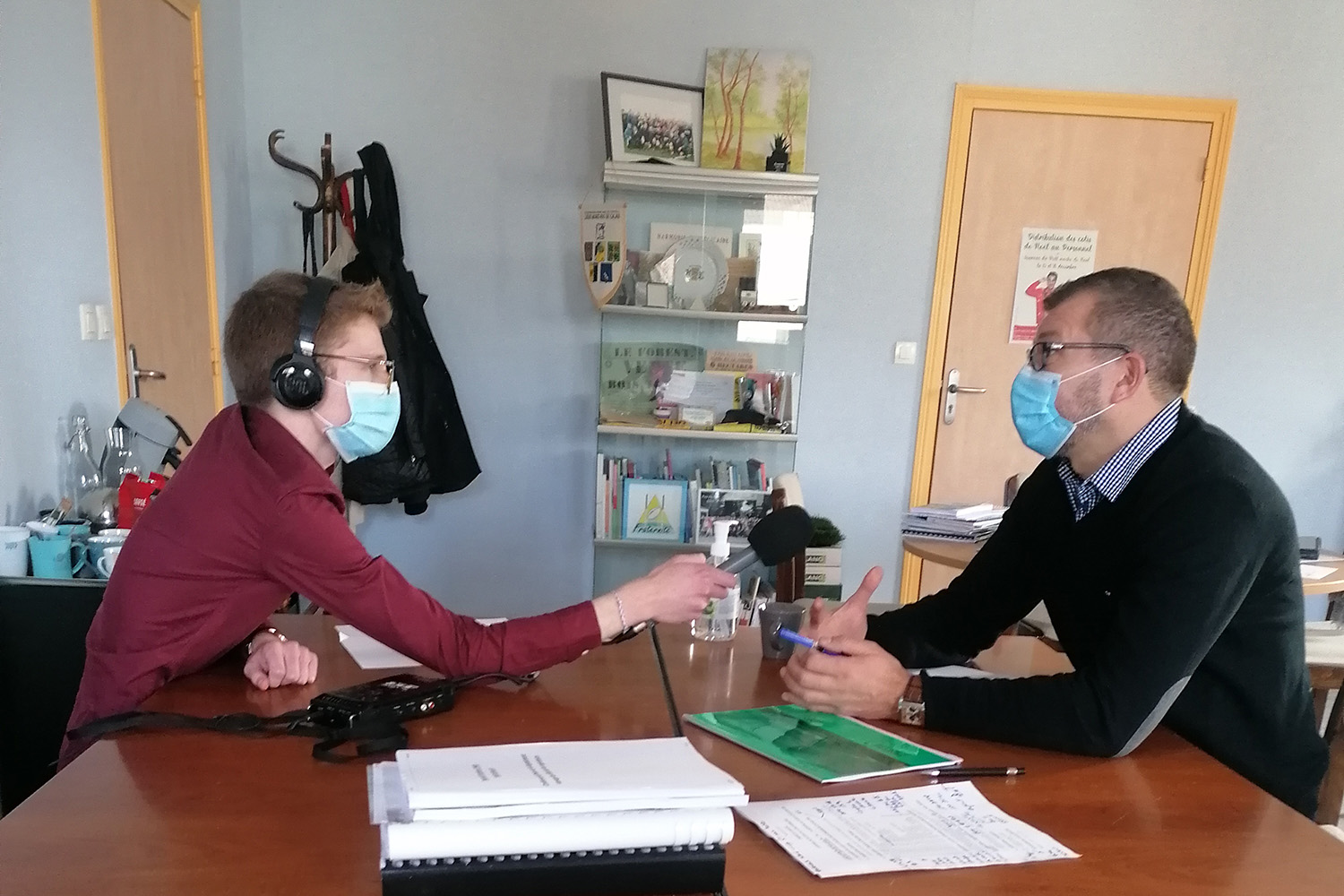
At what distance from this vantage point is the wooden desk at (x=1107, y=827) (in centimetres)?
87

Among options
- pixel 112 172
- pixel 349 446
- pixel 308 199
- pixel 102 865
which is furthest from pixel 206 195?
pixel 102 865

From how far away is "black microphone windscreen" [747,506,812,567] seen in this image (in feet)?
4.64

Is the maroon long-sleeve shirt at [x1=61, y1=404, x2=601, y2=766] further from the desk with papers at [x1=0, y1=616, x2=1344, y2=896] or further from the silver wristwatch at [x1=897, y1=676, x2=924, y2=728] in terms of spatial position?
the silver wristwatch at [x1=897, y1=676, x2=924, y2=728]

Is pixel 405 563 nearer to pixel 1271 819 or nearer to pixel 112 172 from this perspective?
pixel 112 172

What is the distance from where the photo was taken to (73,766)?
3.36ft

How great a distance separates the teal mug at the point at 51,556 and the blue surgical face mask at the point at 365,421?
110cm

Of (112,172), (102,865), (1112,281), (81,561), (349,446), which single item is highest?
(112,172)

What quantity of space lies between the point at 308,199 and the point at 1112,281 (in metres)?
3.25

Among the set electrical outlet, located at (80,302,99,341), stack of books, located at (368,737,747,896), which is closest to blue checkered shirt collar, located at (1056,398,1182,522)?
stack of books, located at (368,737,747,896)

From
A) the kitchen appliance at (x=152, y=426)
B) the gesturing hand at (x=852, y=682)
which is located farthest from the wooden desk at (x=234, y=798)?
the kitchen appliance at (x=152, y=426)

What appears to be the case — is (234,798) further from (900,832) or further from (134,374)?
(134,374)

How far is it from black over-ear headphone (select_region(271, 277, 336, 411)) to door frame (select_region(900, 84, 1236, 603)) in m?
2.83

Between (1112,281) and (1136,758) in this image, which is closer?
(1136,758)

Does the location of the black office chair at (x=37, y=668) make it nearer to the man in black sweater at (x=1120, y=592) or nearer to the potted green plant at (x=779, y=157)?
the man in black sweater at (x=1120, y=592)
